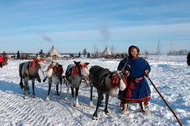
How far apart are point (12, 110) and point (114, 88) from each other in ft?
12.2

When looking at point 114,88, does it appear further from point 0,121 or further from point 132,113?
point 0,121

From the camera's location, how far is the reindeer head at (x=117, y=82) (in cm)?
805

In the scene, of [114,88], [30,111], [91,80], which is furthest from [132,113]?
[30,111]

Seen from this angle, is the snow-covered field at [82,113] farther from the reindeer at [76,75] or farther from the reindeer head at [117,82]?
the reindeer head at [117,82]

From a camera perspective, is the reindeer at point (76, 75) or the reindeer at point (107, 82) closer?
the reindeer at point (107, 82)

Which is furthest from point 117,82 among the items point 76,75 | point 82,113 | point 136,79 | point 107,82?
point 76,75

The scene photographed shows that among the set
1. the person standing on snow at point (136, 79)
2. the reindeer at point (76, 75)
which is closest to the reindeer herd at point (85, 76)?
the reindeer at point (76, 75)

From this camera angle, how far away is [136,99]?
338 inches

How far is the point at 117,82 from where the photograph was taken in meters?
8.16

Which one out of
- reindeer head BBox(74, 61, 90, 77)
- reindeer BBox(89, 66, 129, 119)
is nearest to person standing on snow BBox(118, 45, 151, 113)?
reindeer BBox(89, 66, 129, 119)

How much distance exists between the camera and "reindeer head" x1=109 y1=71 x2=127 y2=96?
8.05m

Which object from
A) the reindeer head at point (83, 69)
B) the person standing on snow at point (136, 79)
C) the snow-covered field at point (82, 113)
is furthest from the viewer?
the reindeer head at point (83, 69)

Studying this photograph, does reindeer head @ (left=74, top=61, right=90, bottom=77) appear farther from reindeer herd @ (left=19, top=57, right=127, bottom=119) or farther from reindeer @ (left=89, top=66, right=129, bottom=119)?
reindeer @ (left=89, top=66, right=129, bottom=119)

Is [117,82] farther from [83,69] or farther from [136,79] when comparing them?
[83,69]
